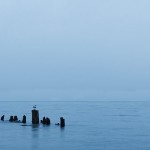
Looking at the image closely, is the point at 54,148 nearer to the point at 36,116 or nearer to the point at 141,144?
the point at 141,144

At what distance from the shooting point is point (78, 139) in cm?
5266

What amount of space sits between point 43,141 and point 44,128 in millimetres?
11552

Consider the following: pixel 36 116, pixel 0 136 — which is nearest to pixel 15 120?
pixel 36 116

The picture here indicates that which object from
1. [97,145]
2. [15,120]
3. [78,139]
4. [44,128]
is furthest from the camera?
[15,120]

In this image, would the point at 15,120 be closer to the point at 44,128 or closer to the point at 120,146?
the point at 44,128

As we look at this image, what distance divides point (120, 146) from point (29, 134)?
13.3m

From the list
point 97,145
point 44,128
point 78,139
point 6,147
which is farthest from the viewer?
point 44,128

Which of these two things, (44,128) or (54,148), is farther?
(44,128)

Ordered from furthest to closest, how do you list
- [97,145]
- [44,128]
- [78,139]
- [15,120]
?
[15,120], [44,128], [78,139], [97,145]

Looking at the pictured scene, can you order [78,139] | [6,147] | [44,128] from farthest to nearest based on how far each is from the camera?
[44,128], [78,139], [6,147]

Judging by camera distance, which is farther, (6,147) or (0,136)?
(0,136)

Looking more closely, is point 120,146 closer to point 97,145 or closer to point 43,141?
point 97,145

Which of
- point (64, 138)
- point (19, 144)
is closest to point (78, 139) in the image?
point (64, 138)

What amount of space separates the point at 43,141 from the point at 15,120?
88.2ft
